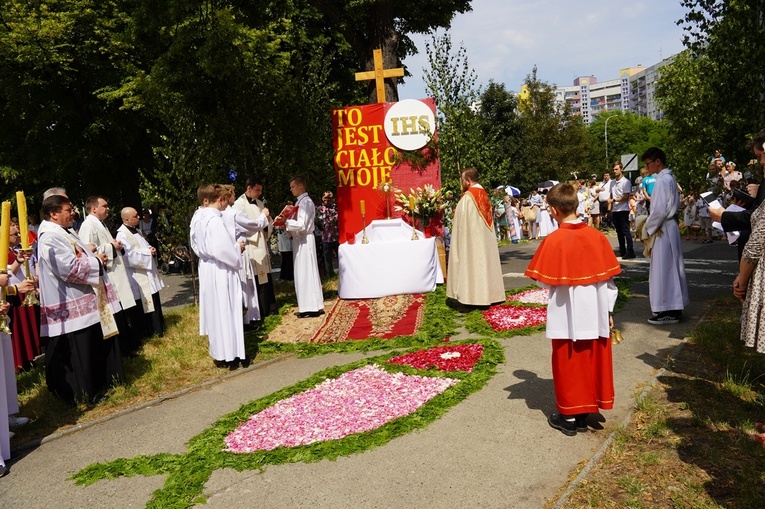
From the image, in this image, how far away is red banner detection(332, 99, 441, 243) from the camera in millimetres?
12086

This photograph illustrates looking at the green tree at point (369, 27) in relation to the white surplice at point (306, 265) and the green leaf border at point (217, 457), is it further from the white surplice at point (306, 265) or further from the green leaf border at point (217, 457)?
the green leaf border at point (217, 457)

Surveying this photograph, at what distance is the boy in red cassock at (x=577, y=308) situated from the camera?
4.74 metres

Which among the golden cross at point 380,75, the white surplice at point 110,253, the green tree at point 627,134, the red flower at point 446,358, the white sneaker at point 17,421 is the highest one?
the green tree at point 627,134

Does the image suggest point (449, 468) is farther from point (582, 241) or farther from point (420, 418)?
point (582, 241)

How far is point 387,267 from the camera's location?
11109mm

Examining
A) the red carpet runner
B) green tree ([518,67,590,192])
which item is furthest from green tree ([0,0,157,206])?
green tree ([518,67,590,192])

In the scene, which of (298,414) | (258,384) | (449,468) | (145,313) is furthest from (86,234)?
(449,468)

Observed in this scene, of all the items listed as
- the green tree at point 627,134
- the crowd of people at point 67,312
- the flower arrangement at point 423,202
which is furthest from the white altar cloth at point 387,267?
the green tree at point 627,134

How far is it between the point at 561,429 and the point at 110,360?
5299 millimetres

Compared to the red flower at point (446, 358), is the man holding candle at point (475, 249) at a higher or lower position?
higher

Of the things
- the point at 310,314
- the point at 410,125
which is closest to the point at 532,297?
the point at 310,314

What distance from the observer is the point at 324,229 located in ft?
50.6

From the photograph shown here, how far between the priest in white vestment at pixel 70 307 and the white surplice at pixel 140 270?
6.48 feet

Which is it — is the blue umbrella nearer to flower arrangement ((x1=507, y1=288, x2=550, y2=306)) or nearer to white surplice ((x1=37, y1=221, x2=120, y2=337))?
flower arrangement ((x1=507, y1=288, x2=550, y2=306))
